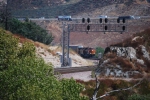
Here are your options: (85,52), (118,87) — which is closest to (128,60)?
(118,87)

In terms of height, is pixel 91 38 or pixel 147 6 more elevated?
pixel 147 6

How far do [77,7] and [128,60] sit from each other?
117 metres

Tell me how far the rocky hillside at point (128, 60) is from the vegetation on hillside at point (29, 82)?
1691 cm

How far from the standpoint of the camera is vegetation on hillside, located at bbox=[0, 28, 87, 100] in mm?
16797

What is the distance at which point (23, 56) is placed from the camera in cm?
2048

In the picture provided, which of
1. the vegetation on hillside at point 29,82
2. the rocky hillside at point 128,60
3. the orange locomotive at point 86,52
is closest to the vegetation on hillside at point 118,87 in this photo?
the rocky hillside at point 128,60

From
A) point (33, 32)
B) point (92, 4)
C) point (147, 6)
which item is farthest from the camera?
point (92, 4)

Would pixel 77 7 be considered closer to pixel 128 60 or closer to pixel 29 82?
pixel 128 60

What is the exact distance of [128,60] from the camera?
36.3 meters

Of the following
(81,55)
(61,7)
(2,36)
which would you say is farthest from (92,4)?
(2,36)

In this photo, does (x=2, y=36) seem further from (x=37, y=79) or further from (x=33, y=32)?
(x=33, y=32)

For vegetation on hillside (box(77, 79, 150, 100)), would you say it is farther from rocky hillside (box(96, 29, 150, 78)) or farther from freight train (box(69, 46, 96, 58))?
freight train (box(69, 46, 96, 58))

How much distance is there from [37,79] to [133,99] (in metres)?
11.5

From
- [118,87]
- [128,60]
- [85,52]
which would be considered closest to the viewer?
[118,87]
